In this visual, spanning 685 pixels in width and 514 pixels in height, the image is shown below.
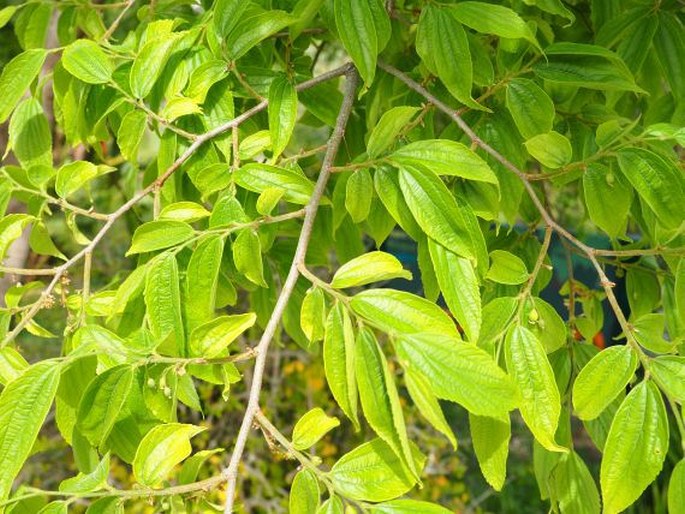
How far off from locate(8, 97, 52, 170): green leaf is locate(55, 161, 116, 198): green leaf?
0.12 metres

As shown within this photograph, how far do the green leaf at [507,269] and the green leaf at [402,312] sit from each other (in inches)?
5.1

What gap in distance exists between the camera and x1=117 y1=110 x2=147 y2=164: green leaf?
2.54ft

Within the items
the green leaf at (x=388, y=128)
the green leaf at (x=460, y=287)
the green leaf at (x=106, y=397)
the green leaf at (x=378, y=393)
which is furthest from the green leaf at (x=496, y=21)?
the green leaf at (x=106, y=397)

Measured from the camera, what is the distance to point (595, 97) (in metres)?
0.96

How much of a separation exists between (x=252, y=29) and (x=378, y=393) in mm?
385

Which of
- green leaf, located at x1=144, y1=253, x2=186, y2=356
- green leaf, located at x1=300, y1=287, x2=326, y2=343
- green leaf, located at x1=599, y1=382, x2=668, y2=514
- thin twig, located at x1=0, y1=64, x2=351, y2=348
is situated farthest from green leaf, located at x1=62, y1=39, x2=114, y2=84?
green leaf, located at x1=599, y1=382, x2=668, y2=514

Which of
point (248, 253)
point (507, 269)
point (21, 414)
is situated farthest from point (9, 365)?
point (507, 269)

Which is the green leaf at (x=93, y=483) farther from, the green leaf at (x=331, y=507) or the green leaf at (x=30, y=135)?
the green leaf at (x=30, y=135)

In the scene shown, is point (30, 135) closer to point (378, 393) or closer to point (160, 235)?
point (160, 235)

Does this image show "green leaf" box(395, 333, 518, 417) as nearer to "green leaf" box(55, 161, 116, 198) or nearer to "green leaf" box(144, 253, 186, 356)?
Answer: "green leaf" box(144, 253, 186, 356)

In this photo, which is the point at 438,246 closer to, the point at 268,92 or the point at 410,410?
the point at 268,92

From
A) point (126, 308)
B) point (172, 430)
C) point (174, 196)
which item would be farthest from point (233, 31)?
point (172, 430)

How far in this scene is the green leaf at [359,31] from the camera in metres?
0.69

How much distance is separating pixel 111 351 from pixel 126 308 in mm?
129
